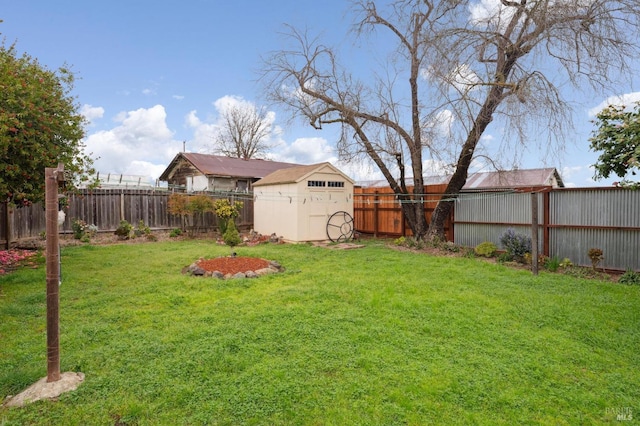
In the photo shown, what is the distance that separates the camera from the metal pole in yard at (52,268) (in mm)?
2775

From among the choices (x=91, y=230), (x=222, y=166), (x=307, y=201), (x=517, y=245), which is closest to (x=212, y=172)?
(x=222, y=166)

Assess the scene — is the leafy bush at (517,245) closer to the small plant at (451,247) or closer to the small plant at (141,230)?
the small plant at (451,247)

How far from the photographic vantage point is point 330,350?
10.5 ft

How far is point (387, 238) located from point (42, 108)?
9.91m

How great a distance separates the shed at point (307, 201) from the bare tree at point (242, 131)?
14601 millimetres

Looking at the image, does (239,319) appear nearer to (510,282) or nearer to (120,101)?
(510,282)

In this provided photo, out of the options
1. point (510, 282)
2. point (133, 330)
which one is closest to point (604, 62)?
point (510, 282)

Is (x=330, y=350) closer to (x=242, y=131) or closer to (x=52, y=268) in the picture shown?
(x=52, y=268)

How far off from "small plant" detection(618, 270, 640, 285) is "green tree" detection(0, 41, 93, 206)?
9747mm

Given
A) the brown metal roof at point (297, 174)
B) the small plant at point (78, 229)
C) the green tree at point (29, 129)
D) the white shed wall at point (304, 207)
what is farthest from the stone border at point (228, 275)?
the small plant at point (78, 229)

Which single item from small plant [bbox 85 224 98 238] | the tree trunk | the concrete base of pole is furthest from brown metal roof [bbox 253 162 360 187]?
the concrete base of pole

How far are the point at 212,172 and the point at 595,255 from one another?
1381 cm

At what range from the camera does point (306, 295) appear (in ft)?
16.2

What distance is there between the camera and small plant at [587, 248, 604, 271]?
687cm
